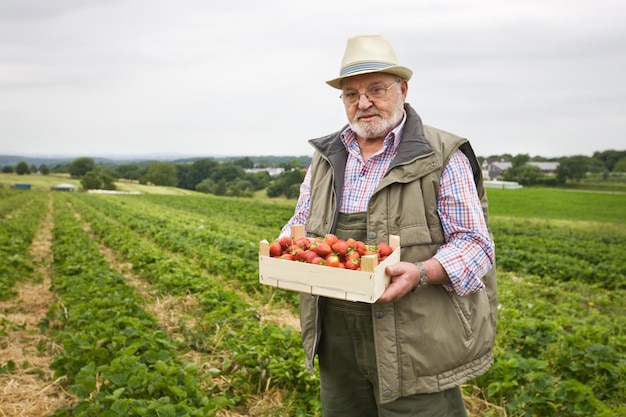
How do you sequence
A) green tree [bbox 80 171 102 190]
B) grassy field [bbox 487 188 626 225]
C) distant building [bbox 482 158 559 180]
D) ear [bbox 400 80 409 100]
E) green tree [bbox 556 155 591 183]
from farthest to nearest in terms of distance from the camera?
green tree [bbox 80 171 102 190] < distant building [bbox 482 158 559 180] < green tree [bbox 556 155 591 183] < grassy field [bbox 487 188 626 225] < ear [bbox 400 80 409 100]

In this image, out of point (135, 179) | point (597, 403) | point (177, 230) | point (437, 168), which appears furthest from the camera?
point (135, 179)

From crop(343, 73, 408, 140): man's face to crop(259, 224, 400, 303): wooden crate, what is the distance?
2.03 ft

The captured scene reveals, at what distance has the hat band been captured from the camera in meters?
2.39

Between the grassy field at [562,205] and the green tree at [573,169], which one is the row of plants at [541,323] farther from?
the green tree at [573,169]

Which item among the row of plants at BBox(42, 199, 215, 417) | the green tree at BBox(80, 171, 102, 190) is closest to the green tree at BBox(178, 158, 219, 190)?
the green tree at BBox(80, 171, 102, 190)

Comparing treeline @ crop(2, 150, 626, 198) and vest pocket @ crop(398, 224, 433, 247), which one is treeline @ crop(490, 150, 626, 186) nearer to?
treeline @ crop(2, 150, 626, 198)

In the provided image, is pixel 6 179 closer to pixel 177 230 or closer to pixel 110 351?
pixel 177 230

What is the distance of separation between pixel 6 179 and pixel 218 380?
86500mm

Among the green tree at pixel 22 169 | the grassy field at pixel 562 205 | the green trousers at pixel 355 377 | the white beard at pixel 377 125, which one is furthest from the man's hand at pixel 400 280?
the green tree at pixel 22 169

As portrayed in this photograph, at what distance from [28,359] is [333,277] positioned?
466 cm

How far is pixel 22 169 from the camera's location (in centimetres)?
9550

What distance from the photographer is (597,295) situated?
977cm

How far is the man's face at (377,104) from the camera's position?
2473mm

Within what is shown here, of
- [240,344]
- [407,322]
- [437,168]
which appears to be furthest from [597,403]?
[240,344]
